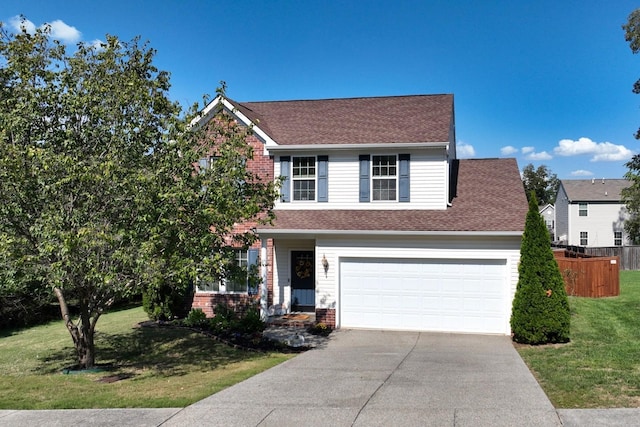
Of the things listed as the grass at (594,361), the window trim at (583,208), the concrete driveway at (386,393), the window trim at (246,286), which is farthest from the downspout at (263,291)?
the window trim at (583,208)

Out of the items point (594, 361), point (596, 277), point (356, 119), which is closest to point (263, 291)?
point (356, 119)

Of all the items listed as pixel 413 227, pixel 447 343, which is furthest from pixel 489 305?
pixel 413 227

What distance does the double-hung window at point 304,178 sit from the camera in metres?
16.7

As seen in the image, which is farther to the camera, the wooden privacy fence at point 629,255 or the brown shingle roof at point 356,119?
the wooden privacy fence at point 629,255

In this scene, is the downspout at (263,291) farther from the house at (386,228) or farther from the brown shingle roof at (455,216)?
the brown shingle roof at (455,216)

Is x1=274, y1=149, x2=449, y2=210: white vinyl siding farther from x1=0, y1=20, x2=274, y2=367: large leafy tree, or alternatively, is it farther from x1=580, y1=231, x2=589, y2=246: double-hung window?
x1=580, y1=231, x2=589, y2=246: double-hung window

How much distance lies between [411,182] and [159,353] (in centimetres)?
892

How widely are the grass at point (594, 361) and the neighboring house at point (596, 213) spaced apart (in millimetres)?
30164

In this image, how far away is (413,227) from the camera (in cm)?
1470

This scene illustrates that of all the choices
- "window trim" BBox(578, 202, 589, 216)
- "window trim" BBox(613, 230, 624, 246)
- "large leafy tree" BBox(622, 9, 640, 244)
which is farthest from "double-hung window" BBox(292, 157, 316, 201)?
"window trim" BBox(613, 230, 624, 246)

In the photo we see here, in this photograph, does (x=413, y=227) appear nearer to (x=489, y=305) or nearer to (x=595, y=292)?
(x=489, y=305)

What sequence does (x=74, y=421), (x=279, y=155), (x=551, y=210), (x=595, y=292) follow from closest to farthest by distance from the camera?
(x=74, y=421) < (x=279, y=155) < (x=595, y=292) < (x=551, y=210)

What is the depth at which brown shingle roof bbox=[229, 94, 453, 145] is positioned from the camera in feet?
53.8

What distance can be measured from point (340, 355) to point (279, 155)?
753cm
